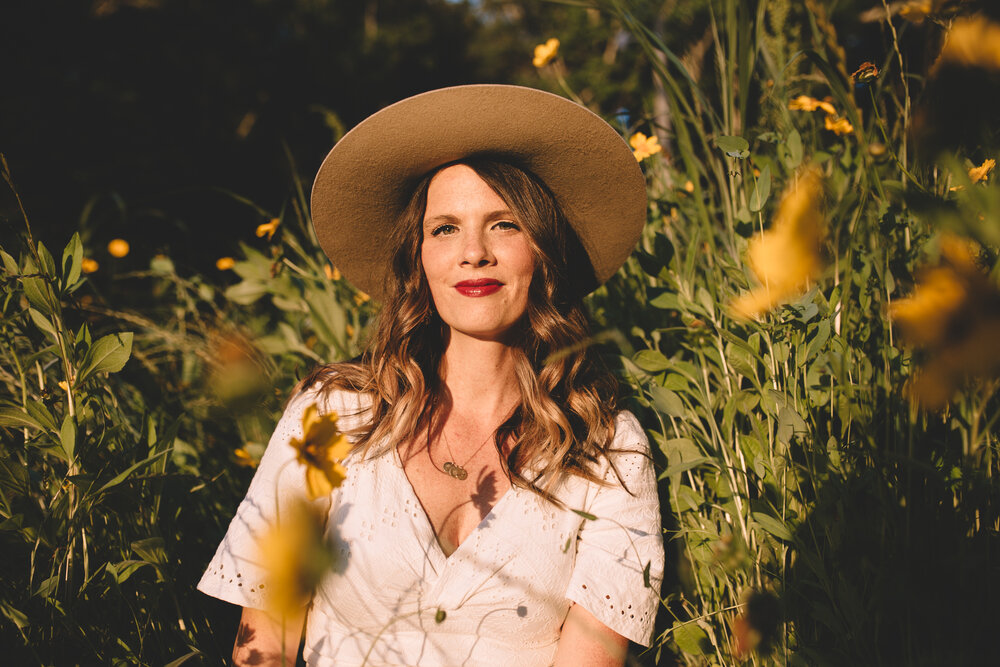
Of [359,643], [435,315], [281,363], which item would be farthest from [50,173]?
[359,643]

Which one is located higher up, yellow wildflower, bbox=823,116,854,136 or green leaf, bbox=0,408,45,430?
yellow wildflower, bbox=823,116,854,136

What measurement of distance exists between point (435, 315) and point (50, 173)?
21.0 feet

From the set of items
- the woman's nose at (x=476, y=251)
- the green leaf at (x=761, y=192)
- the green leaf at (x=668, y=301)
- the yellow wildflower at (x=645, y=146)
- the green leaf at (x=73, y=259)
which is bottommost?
the green leaf at (x=73, y=259)

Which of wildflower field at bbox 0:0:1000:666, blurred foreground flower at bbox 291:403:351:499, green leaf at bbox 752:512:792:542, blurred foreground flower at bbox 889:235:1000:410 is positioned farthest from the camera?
green leaf at bbox 752:512:792:542

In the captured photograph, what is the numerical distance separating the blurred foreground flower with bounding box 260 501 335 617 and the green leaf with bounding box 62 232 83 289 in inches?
31.1

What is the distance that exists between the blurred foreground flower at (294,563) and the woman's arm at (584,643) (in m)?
0.79

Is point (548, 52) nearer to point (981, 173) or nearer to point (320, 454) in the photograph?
point (981, 173)

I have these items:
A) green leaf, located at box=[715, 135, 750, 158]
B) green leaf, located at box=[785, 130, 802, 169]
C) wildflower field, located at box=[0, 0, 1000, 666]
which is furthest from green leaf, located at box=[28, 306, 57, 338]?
green leaf, located at box=[785, 130, 802, 169]

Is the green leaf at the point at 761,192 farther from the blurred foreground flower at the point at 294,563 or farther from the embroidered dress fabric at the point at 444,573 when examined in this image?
the blurred foreground flower at the point at 294,563

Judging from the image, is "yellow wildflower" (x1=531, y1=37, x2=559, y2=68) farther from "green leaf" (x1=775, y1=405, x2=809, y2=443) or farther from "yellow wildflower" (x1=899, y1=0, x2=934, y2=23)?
"green leaf" (x1=775, y1=405, x2=809, y2=443)

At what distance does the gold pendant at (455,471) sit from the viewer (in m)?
1.38

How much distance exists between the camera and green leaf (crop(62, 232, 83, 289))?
1064mm

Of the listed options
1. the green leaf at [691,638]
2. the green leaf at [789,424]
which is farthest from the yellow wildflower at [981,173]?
the green leaf at [691,638]

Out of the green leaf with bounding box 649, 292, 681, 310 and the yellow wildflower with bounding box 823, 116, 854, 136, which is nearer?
the green leaf with bounding box 649, 292, 681, 310
